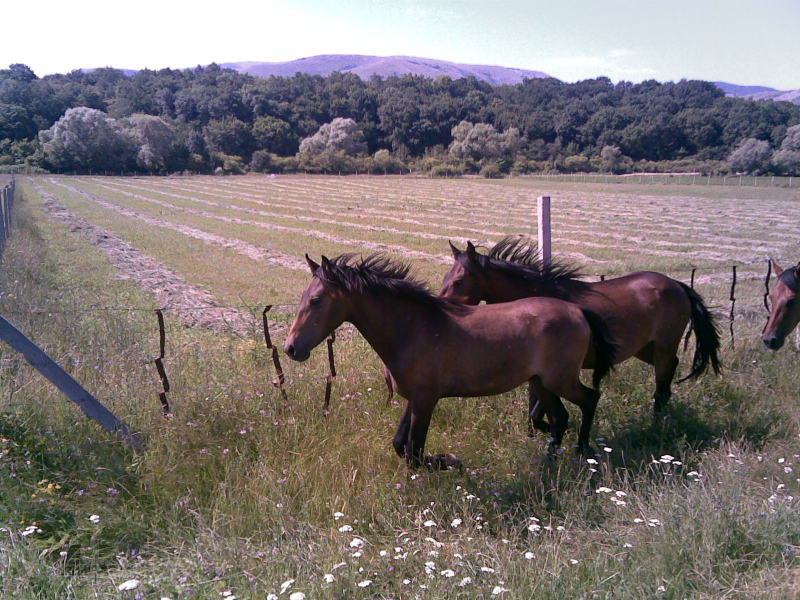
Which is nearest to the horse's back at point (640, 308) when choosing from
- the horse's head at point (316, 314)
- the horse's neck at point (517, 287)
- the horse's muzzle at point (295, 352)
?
the horse's neck at point (517, 287)

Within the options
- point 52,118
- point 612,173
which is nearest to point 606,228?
point 612,173

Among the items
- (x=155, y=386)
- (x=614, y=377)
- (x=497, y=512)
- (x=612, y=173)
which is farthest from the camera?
(x=612, y=173)

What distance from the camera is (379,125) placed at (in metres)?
108

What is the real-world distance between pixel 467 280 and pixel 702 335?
2.68m

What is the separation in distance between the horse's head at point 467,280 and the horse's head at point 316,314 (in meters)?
1.50

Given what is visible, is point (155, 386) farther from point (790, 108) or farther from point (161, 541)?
point (790, 108)

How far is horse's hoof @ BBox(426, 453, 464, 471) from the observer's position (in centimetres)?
430

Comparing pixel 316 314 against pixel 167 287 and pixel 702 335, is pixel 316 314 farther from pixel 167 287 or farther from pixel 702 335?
pixel 167 287

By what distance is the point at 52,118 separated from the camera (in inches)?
2992

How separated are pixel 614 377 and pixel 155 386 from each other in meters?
4.78

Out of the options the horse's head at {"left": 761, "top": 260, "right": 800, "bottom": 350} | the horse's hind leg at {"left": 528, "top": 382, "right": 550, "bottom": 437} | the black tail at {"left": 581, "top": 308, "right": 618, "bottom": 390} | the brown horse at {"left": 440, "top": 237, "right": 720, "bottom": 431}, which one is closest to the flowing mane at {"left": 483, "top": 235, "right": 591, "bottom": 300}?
the brown horse at {"left": 440, "top": 237, "right": 720, "bottom": 431}

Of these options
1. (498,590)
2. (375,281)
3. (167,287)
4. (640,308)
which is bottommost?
(167,287)

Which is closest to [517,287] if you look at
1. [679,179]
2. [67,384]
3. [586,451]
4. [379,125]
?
[586,451]

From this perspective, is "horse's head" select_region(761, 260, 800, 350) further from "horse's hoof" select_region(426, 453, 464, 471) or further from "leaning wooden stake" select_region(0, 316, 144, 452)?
"leaning wooden stake" select_region(0, 316, 144, 452)
